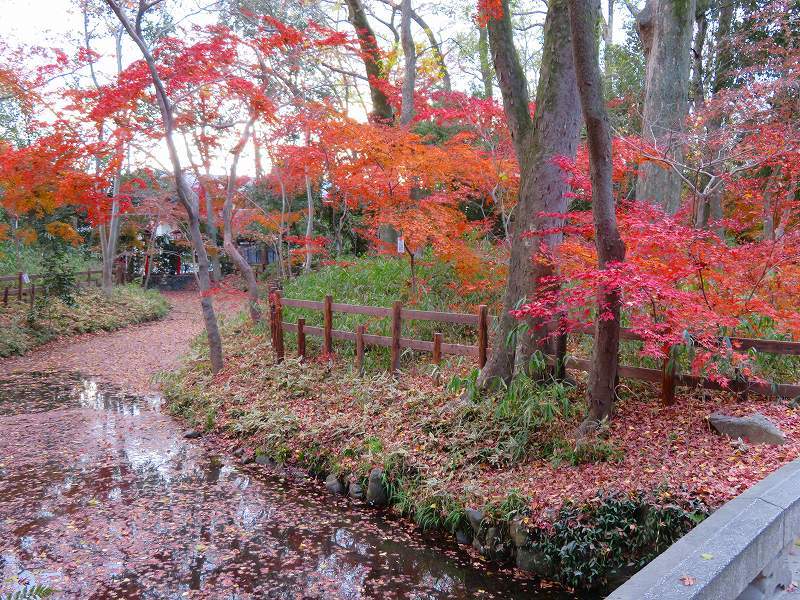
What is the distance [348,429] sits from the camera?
794 centimetres

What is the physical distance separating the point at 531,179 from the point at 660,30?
4.63 m

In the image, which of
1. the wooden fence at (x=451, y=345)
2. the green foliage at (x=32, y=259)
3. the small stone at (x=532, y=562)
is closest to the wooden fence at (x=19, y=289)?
the green foliage at (x=32, y=259)

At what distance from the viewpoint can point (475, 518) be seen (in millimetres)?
5750

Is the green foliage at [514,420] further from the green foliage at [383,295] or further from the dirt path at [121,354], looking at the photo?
the dirt path at [121,354]

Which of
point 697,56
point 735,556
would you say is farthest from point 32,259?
point 735,556

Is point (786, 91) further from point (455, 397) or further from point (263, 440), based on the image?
point (263, 440)

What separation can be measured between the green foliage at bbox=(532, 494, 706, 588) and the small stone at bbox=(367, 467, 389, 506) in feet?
7.14

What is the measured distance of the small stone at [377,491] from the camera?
6.83 m

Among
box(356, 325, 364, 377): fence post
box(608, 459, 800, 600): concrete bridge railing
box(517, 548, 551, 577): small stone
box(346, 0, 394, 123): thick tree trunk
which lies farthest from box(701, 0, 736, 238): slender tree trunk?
box(608, 459, 800, 600): concrete bridge railing

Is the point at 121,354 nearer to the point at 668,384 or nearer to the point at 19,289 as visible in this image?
the point at 19,289

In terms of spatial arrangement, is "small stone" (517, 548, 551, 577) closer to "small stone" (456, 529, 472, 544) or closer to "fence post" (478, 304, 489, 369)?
"small stone" (456, 529, 472, 544)

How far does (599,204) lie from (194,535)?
5147 mm

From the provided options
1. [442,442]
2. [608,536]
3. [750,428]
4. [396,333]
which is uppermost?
[396,333]

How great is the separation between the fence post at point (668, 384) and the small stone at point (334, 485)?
3811 mm
